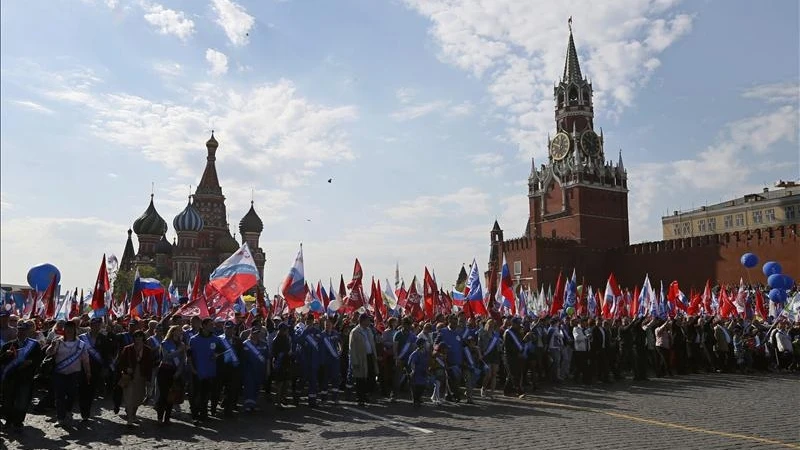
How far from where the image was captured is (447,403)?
13375 millimetres

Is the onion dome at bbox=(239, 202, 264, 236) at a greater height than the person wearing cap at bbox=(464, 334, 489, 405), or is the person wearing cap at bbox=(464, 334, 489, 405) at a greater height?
the onion dome at bbox=(239, 202, 264, 236)

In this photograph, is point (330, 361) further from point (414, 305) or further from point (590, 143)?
point (590, 143)

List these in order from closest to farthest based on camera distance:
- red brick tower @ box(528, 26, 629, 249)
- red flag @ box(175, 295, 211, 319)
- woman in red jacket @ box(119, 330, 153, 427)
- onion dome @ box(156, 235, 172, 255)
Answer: woman in red jacket @ box(119, 330, 153, 427) → red flag @ box(175, 295, 211, 319) → red brick tower @ box(528, 26, 629, 249) → onion dome @ box(156, 235, 172, 255)

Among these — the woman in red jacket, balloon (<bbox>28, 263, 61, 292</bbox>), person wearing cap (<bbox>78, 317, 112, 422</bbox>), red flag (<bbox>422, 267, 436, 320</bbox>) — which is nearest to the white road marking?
the woman in red jacket

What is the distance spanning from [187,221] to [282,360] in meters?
70.4

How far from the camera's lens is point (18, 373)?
34.2 ft

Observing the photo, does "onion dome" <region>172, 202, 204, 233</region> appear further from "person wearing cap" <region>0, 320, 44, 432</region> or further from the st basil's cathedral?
"person wearing cap" <region>0, 320, 44, 432</region>

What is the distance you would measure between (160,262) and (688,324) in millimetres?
71358

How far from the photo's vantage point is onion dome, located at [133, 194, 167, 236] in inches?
3263

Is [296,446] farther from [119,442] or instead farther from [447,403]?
[447,403]

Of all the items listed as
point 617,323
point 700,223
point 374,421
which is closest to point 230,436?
point 374,421

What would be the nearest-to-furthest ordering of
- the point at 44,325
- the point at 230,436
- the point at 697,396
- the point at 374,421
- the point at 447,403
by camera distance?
the point at 230,436
the point at 374,421
the point at 447,403
the point at 697,396
the point at 44,325

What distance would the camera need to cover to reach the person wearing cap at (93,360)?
11.2 metres

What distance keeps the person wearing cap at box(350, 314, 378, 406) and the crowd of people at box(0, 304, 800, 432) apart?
0.03m
